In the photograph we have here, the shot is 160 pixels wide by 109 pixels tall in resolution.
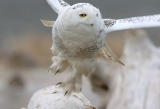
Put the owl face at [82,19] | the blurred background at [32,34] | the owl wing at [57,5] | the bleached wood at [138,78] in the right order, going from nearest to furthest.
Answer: the owl face at [82,19], the owl wing at [57,5], the bleached wood at [138,78], the blurred background at [32,34]

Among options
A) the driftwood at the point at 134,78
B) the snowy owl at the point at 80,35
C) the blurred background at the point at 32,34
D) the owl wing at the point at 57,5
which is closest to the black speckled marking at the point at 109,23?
the snowy owl at the point at 80,35

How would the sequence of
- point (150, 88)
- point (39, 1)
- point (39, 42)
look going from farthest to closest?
point (39, 1)
point (39, 42)
point (150, 88)

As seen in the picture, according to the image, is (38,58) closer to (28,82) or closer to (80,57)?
(28,82)

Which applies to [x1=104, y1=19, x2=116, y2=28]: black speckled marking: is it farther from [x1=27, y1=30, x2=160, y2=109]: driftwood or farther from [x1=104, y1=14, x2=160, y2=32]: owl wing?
[x1=27, y1=30, x2=160, y2=109]: driftwood

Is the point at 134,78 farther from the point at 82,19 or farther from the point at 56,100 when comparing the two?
the point at 82,19

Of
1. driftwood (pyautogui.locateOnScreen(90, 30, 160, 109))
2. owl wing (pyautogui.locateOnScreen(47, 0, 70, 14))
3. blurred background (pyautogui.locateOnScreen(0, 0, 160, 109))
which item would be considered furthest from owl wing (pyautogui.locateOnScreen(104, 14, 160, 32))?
blurred background (pyautogui.locateOnScreen(0, 0, 160, 109))

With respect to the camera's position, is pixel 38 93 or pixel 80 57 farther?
pixel 38 93

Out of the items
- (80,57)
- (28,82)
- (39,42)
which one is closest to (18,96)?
(28,82)

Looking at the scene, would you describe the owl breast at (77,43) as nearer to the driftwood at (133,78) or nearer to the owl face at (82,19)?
the owl face at (82,19)
